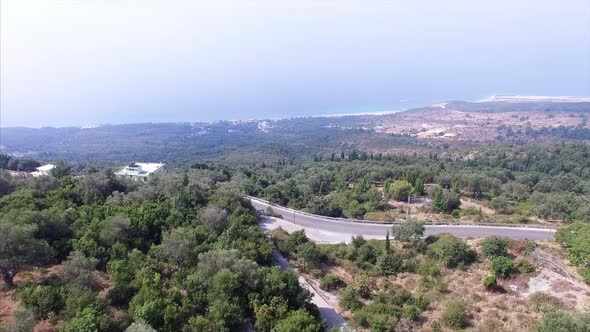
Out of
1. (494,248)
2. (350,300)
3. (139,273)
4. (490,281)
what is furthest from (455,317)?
(139,273)

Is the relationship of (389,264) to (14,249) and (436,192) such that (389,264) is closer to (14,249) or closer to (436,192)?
(436,192)

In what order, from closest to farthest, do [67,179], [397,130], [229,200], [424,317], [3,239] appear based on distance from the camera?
1. [3,239]
2. [424,317]
3. [229,200]
4. [67,179]
5. [397,130]

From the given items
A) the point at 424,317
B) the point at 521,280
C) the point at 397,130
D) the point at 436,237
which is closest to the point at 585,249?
the point at 521,280

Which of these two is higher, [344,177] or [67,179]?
[67,179]

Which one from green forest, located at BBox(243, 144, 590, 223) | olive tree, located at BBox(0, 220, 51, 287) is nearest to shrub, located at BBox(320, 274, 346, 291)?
green forest, located at BBox(243, 144, 590, 223)

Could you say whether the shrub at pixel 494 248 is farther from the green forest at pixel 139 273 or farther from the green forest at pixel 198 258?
the green forest at pixel 139 273

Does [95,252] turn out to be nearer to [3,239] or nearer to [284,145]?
[3,239]
